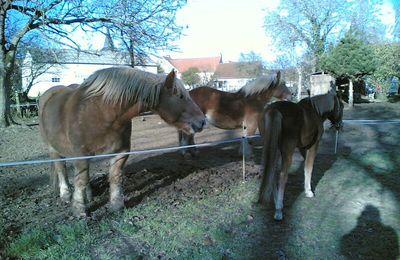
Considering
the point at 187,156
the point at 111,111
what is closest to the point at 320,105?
the point at 111,111

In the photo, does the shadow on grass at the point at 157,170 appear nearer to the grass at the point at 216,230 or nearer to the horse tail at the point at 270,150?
the grass at the point at 216,230

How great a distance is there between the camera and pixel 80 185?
414cm

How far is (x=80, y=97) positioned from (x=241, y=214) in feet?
8.56

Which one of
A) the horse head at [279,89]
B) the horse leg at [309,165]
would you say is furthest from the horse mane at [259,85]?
the horse leg at [309,165]

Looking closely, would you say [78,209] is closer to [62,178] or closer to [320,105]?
[62,178]

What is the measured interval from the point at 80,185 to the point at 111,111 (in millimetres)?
1053

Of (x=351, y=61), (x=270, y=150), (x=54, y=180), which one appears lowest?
(x=54, y=180)

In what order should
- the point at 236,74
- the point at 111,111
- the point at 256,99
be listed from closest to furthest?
the point at 111,111, the point at 256,99, the point at 236,74

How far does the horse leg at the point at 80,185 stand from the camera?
4.06 m

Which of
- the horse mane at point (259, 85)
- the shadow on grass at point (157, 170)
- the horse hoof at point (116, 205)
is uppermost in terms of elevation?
the horse mane at point (259, 85)

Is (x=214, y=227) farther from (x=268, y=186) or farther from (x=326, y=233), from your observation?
(x=326, y=233)

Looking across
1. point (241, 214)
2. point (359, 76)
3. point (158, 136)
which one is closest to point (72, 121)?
point (241, 214)

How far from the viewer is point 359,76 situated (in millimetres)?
20875

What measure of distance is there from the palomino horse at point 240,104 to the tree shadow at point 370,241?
12.8 feet
